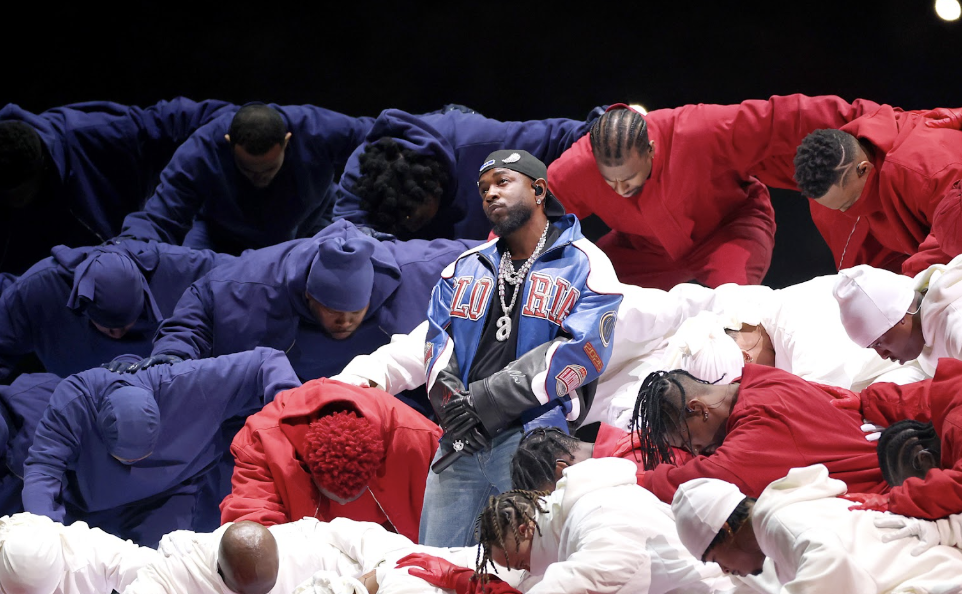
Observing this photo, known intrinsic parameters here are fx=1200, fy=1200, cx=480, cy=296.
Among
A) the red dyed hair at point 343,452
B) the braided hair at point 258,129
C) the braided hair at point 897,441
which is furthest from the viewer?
the braided hair at point 258,129

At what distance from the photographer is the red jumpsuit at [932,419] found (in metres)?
2.67

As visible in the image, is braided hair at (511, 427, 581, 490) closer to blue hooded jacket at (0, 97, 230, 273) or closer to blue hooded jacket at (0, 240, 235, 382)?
blue hooded jacket at (0, 240, 235, 382)

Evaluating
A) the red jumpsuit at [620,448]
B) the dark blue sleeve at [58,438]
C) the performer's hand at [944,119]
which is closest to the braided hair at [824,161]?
the performer's hand at [944,119]

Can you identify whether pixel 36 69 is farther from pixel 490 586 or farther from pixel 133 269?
pixel 490 586

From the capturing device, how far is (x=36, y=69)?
6.47 m

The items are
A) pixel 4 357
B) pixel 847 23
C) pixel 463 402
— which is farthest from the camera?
pixel 847 23

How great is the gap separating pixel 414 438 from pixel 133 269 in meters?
1.76

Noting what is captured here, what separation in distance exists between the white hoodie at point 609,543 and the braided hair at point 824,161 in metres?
1.64

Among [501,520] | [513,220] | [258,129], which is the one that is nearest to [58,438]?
[258,129]

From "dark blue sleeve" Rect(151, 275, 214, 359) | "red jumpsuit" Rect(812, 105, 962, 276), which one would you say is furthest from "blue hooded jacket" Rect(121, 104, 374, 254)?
"red jumpsuit" Rect(812, 105, 962, 276)

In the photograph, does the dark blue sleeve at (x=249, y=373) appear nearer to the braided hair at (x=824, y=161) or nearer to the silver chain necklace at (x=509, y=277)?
the silver chain necklace at (x=509, y=277)

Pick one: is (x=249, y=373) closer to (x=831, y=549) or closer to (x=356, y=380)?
(x=356, y=380)

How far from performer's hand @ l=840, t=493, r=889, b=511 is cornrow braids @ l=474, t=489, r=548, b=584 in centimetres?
77

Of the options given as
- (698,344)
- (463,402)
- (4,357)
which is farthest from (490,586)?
(4,357)
